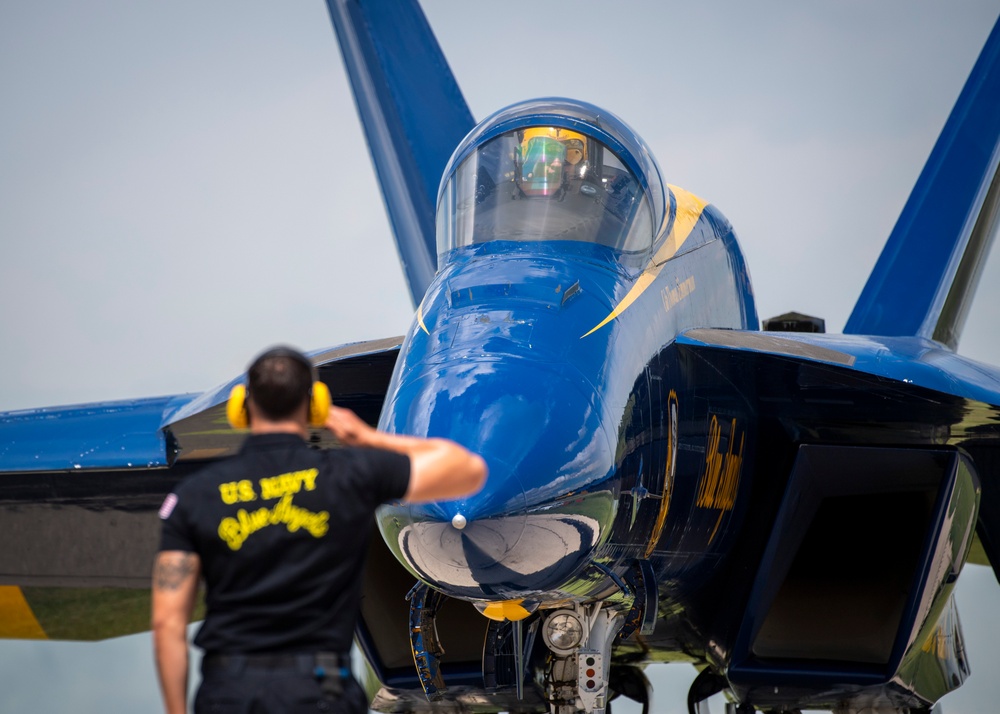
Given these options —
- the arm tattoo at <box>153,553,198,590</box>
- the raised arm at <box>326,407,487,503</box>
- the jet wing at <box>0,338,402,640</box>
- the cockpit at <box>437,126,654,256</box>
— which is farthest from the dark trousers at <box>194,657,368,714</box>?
the jet wing at <box>0,338,402,640</box>

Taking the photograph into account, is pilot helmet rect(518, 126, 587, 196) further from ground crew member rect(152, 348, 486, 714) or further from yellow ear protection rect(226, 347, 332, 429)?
ground crew member rect(152, 348, 486, 714)

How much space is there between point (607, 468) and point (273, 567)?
6.53ft

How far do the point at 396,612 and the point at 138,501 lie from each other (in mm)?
1778

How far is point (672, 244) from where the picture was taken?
5.75 metres

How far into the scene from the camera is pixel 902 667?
5629 mm

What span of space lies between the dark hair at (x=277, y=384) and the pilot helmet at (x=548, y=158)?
286 centimetres

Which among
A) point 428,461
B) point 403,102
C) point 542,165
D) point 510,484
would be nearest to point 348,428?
point 428,461

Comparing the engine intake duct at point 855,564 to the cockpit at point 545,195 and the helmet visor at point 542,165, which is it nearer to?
the cockpit at point 545,195

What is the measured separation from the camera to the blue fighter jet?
403 cm

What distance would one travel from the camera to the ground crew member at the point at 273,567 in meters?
2.28

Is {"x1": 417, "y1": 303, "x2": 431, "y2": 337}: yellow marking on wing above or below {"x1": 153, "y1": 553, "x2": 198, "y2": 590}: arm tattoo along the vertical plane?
above

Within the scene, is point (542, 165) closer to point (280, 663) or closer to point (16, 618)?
point (280, 663)

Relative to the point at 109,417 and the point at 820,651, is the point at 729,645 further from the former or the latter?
the point at 109,417

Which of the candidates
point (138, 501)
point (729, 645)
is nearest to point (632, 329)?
point (729, 645)
